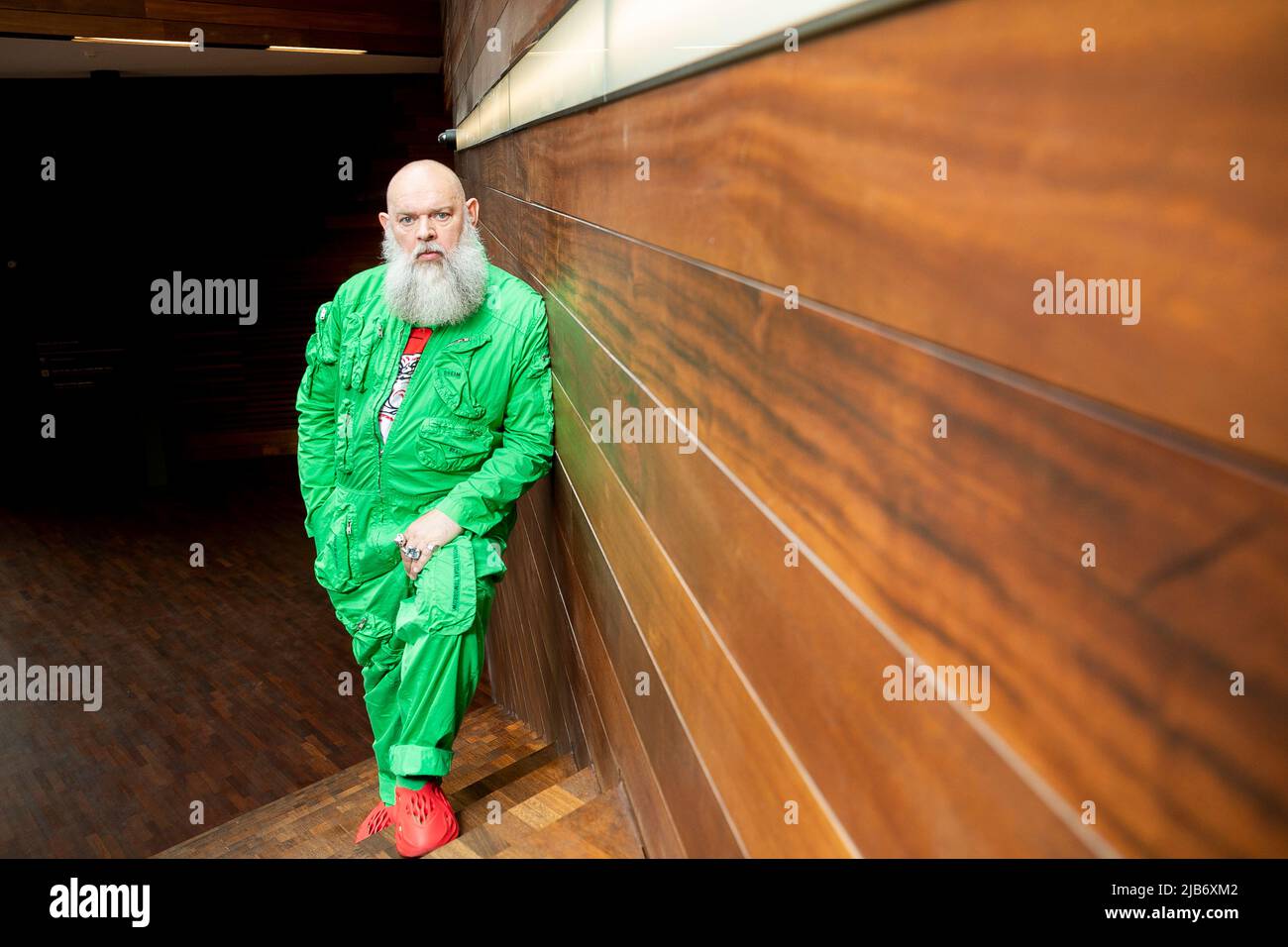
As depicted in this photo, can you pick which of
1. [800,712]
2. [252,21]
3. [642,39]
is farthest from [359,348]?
[252,21]

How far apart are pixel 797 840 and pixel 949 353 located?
20.6 inches

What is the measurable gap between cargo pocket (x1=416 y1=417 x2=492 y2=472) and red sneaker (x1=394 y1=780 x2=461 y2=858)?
75cm

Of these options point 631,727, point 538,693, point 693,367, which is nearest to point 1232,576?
point 693,367

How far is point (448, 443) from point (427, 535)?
228 mm

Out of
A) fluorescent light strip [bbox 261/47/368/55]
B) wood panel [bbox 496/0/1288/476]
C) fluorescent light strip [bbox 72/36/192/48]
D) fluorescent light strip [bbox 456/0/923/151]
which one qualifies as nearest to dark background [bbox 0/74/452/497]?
fluorescent light strip [bbox 261/47/368/55]

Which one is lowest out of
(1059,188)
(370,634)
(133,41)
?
(370,634)

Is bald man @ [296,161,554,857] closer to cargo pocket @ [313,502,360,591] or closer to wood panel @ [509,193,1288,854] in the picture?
cargo pocket @ [313,502,360,591]

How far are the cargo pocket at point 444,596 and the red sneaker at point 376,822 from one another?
487 mm

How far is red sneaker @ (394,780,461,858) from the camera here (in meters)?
2.24

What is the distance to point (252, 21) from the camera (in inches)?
271

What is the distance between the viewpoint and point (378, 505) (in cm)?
245

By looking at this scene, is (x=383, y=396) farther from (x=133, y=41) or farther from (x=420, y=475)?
(x=133, y=41)
